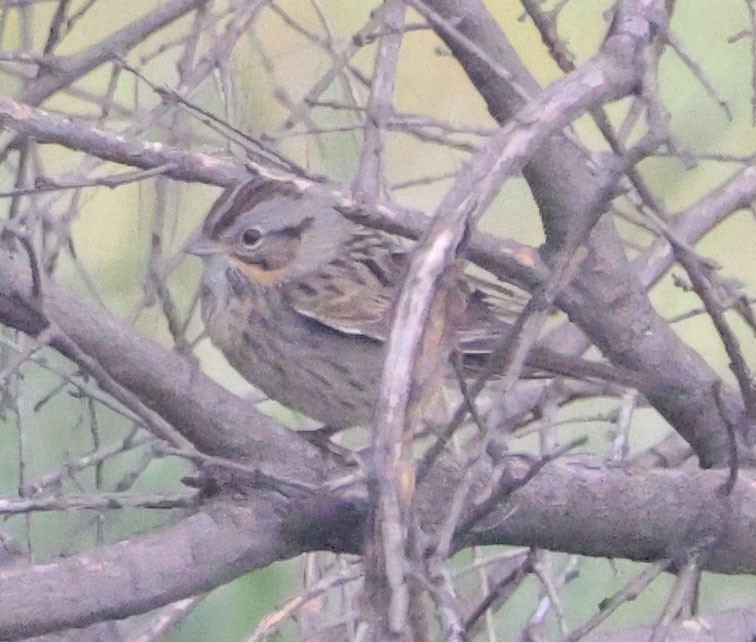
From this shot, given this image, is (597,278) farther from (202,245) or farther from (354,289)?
(202,245)

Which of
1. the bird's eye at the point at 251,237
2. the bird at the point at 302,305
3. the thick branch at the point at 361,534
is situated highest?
the bird's eye at the point at 251,237

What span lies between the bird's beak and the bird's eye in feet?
0.17

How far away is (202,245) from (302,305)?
0.80ft

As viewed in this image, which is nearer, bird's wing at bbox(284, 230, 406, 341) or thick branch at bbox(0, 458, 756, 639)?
thick branch at bbox(0, 458, 756, 639)

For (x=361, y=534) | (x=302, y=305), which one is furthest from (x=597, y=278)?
(x=302, y=305)

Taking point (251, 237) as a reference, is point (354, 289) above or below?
below

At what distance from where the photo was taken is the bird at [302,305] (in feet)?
9.05

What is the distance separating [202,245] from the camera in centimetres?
285

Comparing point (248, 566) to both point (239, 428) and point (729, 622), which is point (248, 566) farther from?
point (729, 622)

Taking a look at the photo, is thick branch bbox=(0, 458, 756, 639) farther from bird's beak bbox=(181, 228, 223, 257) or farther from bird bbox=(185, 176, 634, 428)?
bird's beak bbox=(181, 228, 223, 257)

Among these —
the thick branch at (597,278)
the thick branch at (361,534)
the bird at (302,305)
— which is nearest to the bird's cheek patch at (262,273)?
the bird at (302,305)

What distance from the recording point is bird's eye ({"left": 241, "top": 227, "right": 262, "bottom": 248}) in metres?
2.89

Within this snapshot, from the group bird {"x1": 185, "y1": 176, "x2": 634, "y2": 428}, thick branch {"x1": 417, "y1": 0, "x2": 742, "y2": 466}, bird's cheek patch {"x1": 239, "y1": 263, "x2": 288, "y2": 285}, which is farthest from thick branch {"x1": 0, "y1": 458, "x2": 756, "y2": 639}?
bird's cheek patch {"x1": 239, "y1": 263, "x2": 288, "y2": 285}

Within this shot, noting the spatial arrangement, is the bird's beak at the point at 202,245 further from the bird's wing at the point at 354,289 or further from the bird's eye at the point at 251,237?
the bird's wing at the point at 354,289
